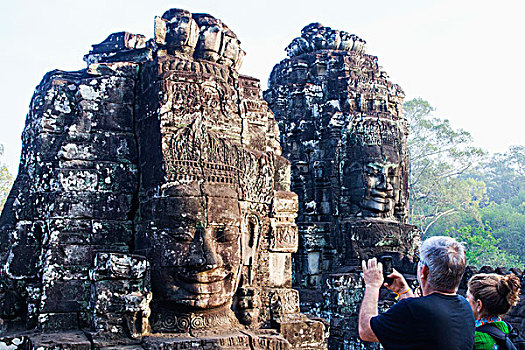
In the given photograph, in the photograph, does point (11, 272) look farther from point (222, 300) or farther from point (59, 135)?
point (222, 300)

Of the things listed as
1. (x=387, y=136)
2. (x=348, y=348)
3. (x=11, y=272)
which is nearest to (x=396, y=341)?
(x=11, y=272)

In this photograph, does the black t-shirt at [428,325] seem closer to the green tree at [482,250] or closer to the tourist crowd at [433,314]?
the tourist crowd at [433,314]

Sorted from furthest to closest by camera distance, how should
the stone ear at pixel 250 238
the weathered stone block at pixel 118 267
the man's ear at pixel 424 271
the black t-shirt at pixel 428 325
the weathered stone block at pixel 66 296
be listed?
the stone ear at pixel 250 238, the weathered stone block at pixel 66 296, the weathered stone block at pixel 118 267, the man's ear at pixel 424 271, the black t-shirt at pixel 428 325

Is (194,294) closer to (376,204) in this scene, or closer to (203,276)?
(203,276)

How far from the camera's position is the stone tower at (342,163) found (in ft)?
37.1

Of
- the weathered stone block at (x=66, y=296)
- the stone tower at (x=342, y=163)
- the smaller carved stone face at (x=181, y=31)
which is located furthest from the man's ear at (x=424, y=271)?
the stone tower at (x=342, y=163)

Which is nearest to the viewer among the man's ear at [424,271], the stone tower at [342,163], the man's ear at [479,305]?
the man's ear at [424,271]

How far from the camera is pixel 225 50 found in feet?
21.2

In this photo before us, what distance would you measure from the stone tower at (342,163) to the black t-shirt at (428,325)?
8.00m

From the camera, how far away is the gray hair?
2.56m

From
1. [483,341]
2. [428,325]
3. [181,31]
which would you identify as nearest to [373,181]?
[181,31]

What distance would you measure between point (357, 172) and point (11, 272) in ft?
25.9

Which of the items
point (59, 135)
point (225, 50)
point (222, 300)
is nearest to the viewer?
point (222, 300)

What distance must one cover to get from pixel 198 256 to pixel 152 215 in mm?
704
